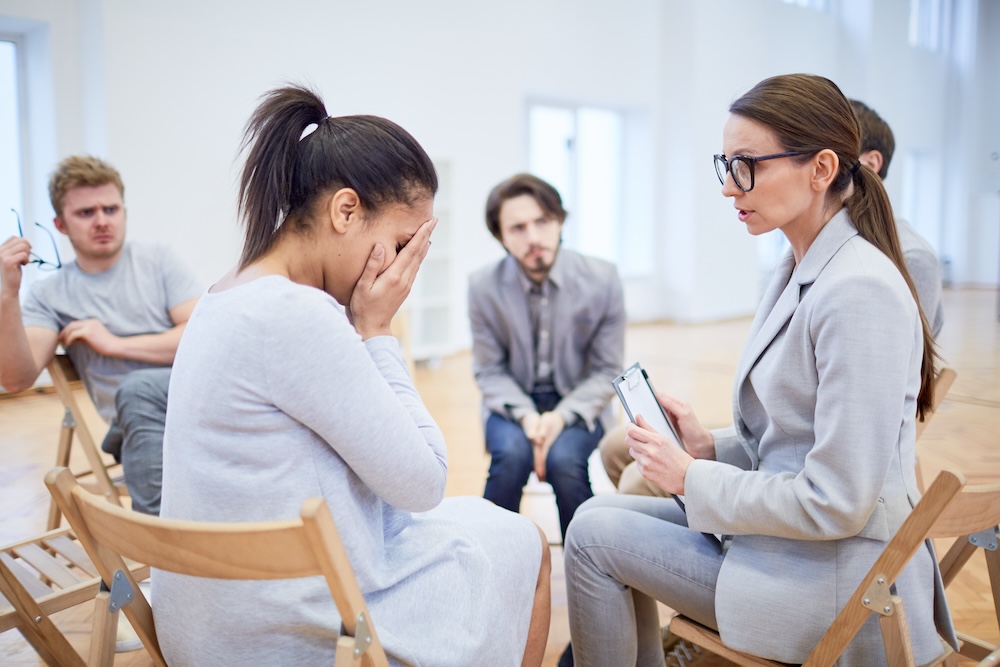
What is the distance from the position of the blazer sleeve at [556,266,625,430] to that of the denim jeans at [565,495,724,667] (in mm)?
961

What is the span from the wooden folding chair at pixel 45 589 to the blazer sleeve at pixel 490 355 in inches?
47.0

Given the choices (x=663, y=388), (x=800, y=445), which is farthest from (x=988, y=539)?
(x=663, y=388)

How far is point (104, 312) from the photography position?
112 inches

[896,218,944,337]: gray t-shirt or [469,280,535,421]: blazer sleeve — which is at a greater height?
[896,218,944,337]: gray t-shirt

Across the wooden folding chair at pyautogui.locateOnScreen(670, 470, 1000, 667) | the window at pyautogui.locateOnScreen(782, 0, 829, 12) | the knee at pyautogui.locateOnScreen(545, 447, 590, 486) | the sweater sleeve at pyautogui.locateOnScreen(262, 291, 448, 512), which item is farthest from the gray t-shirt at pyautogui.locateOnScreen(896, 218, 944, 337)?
the window at pyautogui.locateOnScreen(782, 0, 829, 12)

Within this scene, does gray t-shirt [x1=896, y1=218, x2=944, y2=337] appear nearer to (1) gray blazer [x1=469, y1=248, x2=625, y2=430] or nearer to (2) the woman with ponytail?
(1) gray blazer [x1=469, y1=248, x2=625, y2=430]

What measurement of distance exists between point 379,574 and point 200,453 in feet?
1.02

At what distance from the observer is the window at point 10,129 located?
5.31 m

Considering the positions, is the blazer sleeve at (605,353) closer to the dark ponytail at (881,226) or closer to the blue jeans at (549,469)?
the blue jeans at (549,469)

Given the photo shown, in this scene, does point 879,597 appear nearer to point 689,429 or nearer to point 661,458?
point 661,458

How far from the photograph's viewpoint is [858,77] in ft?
38.3

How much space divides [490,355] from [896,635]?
5.66ft

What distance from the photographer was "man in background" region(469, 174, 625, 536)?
263cm

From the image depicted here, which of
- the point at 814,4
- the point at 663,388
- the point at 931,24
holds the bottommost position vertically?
the point at 663,388
